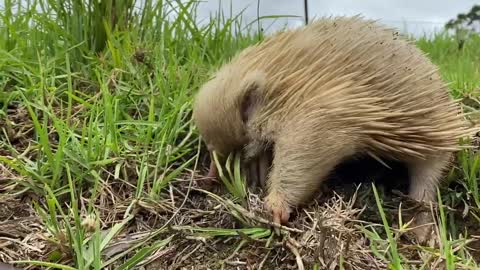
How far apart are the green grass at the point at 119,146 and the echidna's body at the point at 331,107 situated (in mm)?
140

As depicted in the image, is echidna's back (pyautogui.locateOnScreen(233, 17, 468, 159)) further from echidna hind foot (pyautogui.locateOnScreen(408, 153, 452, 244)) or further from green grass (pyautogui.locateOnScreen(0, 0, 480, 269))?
green grass (pyautogui.locateOnScreen(0, 0, 480, 269))

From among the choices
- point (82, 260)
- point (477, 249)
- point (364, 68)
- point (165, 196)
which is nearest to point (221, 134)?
point (165, 196)

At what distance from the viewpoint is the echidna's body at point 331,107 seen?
8.16 feet

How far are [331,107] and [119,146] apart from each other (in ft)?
2.81

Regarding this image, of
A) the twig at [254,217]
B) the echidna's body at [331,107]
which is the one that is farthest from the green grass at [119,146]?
the echidna's body at [331,107]

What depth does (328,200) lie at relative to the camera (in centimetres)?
261

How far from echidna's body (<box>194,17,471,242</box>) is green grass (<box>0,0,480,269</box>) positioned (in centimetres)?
14

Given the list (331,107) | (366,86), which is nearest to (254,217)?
(331,107)

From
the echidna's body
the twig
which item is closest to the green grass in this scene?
the twig

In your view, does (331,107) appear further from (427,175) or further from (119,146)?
(119,146)

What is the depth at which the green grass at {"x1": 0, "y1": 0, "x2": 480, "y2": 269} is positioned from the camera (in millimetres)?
2346

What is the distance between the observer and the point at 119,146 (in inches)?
111

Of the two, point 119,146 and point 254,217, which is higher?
point 119,146

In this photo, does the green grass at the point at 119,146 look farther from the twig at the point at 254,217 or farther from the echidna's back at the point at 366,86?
the echidna's back at the point at 366,86
